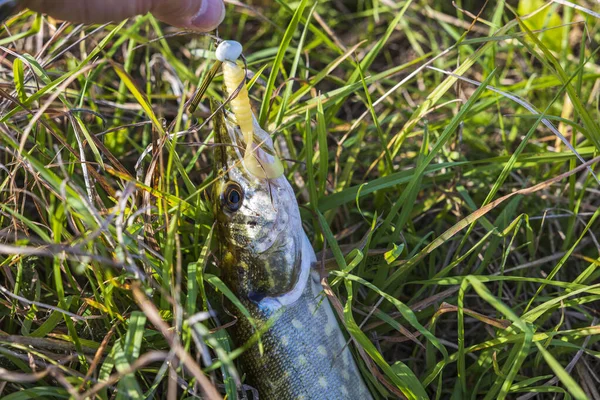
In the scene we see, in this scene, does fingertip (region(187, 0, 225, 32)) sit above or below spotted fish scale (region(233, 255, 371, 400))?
above

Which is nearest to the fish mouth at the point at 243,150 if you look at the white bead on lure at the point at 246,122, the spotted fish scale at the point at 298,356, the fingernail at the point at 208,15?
the white bead on lure at the point at 246,122

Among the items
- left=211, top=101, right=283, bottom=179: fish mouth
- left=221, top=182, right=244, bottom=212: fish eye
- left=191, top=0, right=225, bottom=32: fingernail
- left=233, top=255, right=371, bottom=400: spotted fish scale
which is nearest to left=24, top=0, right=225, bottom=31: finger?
left=191, top=0, right=225, bottom=32: fingernail

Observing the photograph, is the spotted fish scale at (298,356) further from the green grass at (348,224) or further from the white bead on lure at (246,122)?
the white bead on lure at (246,122)

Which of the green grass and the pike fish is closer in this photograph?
the green grass

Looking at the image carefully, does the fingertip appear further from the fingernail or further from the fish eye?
the fish eye

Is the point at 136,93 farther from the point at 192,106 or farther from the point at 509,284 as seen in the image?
the point at 509,284

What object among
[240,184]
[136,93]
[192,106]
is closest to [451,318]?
[240,184]

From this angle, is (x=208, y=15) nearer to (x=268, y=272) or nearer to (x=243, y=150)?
(x=243, y=150)

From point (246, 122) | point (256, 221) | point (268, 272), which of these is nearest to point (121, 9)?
point (246, 122)
